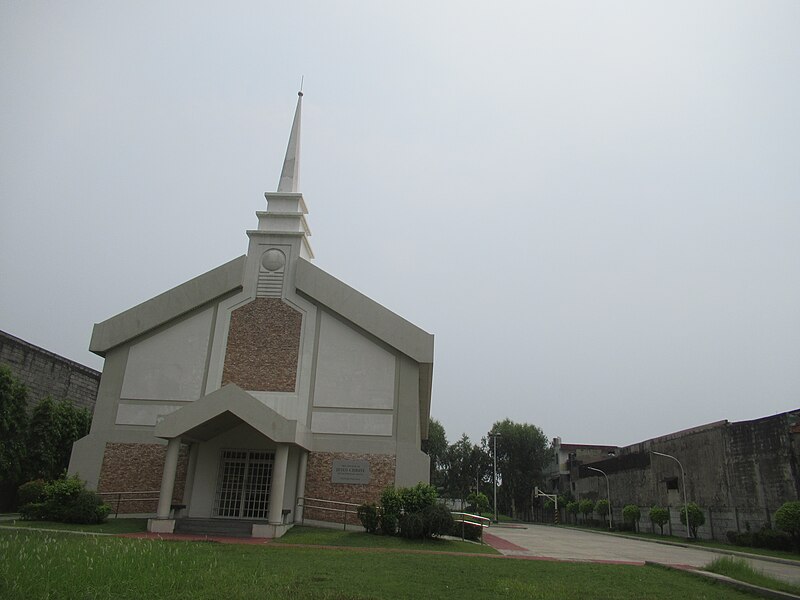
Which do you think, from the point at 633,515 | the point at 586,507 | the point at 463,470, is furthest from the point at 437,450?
the point at 633,515

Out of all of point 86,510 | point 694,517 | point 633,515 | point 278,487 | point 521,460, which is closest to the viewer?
point 278,487

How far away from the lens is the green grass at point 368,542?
1534 cm

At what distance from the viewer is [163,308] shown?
848 inches

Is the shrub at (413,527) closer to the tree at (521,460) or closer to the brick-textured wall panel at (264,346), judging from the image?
the brick-textured wall panel at (264,346)

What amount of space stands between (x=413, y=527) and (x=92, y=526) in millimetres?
9142

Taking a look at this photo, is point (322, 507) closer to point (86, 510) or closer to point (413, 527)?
point (413, 527)

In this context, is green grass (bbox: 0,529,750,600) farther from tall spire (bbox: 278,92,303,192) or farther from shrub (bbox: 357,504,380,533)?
tall spire (bbox: 278,92,303,192)

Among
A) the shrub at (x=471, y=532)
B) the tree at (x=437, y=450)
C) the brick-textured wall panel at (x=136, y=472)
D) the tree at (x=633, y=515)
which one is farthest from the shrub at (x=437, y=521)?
the tree at (x=437, y=450)

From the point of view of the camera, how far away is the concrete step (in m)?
17.1

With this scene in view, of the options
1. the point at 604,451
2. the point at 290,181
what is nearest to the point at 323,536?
the point at 290,181

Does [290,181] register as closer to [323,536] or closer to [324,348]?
[324,348]

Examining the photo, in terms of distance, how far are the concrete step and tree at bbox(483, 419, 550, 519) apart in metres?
50.0

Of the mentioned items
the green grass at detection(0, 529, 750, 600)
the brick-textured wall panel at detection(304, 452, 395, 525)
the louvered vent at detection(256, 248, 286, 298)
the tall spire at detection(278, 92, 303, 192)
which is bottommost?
the green grass at detection(0, 529, 750, 600)

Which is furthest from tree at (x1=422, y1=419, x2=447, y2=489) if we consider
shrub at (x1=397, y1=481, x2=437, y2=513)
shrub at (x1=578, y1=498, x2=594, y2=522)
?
shrub at (x1=397, y1=481, x2=437, y2=513)
